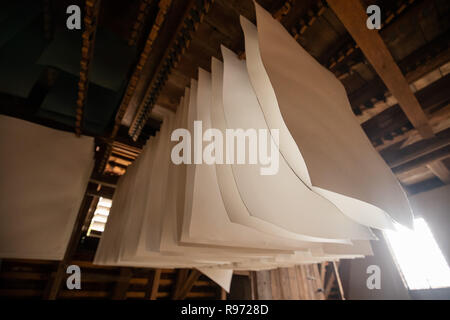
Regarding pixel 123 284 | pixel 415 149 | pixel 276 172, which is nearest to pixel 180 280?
pixel 123 284

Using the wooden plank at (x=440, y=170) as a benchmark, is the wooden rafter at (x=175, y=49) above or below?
below

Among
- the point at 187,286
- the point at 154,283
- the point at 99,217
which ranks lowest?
the point at 187,286

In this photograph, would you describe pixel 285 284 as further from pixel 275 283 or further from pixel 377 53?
pixel 377 53

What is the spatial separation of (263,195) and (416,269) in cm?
662

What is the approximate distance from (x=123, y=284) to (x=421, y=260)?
26.5 ft

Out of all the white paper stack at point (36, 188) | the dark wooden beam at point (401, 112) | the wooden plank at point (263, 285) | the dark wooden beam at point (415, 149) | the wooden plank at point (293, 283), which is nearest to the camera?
the white paper stack at point (36, 188)

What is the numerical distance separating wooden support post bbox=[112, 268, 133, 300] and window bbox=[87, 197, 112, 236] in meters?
1.37

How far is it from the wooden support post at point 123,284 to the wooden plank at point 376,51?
712cm

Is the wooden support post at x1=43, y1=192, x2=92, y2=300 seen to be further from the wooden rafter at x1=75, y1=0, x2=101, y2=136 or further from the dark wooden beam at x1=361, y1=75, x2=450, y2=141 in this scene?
the dark wooden beam at x1=361, y1=75, x2=450, y2=141

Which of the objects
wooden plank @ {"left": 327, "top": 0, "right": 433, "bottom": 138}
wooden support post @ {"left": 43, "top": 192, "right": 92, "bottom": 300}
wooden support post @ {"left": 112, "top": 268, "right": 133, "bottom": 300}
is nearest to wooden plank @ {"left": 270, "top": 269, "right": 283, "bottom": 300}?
wooden support post @ {"left": 112, "top": 268, "right": 133, "bottom": 300}

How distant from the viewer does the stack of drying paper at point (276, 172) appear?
70 cm

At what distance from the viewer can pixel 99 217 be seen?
19.1ft

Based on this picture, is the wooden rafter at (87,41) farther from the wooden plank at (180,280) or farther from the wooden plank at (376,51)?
the wooden plank at (180,280)

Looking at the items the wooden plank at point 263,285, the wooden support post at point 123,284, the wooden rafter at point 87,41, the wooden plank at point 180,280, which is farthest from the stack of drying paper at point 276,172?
the wooden plank at point 180,280
